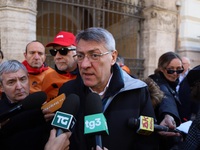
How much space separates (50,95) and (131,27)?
623cm

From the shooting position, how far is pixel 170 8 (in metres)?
8.05

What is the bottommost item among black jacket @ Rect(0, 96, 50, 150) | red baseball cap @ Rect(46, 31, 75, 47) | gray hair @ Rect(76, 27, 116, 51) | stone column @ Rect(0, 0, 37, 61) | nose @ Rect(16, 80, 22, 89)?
black jacket @ Rect(0, 96, 50, 150)

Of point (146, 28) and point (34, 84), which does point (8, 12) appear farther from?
point (146, 28)

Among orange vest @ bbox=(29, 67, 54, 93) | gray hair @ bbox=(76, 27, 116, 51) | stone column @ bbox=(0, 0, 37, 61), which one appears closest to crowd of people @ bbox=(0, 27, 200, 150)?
gray hair @ bbox=(76, 27, 116, 51)

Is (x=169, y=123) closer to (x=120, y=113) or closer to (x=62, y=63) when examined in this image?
(x=120, y=113)

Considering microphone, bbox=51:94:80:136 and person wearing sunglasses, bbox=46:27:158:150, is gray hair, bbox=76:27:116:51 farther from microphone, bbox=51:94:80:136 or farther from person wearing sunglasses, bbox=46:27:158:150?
microphone, bbox=51:94:80:136

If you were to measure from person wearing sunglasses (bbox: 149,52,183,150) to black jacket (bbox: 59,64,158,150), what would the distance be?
0.21 m

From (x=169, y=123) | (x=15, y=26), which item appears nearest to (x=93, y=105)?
(x=169, y=123)

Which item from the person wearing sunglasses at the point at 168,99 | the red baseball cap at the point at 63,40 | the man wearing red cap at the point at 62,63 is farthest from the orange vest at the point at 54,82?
the person wearing sunglasses at the point at 168,99

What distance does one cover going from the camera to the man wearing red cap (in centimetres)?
266

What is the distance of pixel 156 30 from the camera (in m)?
7.88

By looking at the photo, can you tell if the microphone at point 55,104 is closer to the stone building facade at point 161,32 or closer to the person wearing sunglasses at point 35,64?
the person wearing sunglasses at point 35,64

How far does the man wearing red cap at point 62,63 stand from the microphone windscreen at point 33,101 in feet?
3.07

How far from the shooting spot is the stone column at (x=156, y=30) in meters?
7.86
